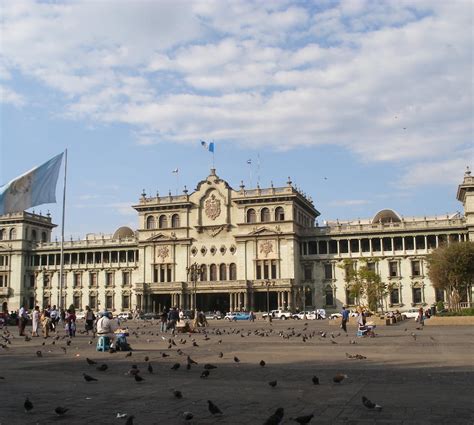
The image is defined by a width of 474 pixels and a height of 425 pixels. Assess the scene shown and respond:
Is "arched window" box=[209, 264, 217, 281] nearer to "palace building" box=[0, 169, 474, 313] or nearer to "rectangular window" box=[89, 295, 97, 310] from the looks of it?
"palace building" box=[0, 169, 474, 313]

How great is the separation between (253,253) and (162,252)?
14.1 meters

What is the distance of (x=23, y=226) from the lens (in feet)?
337

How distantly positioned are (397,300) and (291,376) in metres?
71.1

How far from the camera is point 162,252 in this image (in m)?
90.5

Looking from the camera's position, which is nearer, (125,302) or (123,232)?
(125,302)

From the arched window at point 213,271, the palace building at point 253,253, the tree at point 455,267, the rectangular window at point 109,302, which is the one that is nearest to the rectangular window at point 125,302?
the palace building at point 253,253

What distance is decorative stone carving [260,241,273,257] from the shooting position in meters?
85.1

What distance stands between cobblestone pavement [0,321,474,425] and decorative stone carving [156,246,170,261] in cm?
6924

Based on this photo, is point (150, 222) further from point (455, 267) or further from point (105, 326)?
point (105, 326)

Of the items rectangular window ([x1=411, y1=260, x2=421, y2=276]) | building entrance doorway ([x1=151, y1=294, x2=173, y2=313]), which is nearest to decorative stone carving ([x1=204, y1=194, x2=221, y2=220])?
building entrance doorway ([x1=151, y1=294, x2=173, y2=313])

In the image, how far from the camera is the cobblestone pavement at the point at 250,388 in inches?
378

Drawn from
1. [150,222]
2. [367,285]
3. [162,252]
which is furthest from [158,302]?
[367,285]

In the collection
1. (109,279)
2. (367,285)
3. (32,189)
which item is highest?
(32,189)

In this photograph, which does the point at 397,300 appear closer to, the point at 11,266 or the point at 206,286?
the point at 206,286
